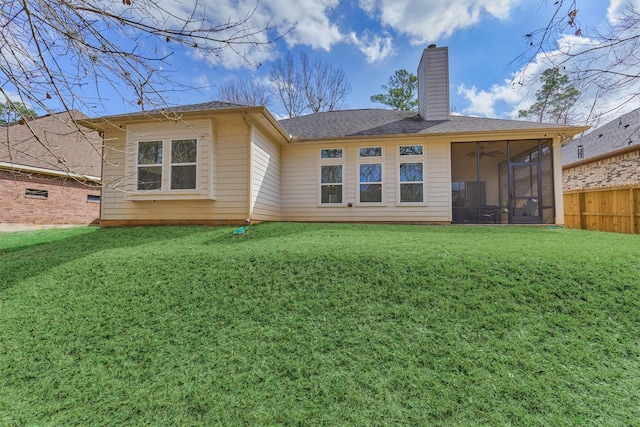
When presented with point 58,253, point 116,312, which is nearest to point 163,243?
point 58,253

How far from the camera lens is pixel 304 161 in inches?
364

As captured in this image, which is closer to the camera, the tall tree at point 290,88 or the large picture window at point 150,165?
the large picture window at point 150,165

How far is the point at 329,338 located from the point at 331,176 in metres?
6.99

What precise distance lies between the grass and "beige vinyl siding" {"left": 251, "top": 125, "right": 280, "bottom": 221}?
11.0 ft

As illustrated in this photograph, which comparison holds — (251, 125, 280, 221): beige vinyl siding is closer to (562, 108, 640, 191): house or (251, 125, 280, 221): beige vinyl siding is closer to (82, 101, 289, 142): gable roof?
(82, 101, 289, 142): gable roof

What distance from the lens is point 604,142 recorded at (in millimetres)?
12445

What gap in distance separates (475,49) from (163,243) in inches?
293

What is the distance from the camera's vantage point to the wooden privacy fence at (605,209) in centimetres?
813

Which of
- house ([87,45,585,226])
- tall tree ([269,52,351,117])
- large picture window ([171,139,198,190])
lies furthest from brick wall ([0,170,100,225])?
tall tree ([269,52,351,117])

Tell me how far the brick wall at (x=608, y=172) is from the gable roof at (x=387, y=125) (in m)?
4.67

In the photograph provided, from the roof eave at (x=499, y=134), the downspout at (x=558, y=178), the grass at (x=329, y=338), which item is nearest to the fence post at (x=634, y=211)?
the downspout at (x=558, y=178)

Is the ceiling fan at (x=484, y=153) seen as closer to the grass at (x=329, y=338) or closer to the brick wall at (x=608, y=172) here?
the brick wall at (x=608, y=172)

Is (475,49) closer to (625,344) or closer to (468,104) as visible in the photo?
(625,344)

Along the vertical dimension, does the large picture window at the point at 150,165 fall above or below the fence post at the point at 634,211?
above
